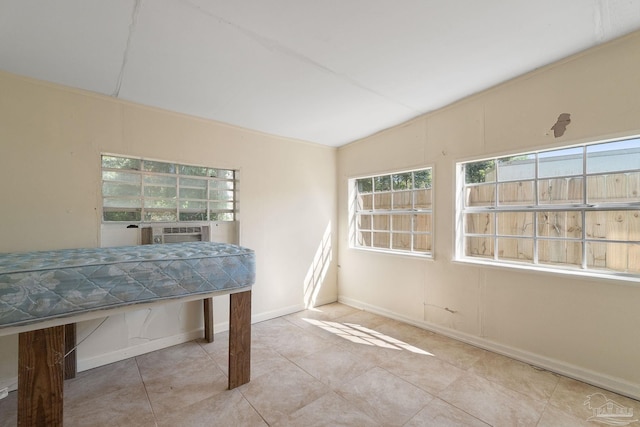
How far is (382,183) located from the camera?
3750 millimetres

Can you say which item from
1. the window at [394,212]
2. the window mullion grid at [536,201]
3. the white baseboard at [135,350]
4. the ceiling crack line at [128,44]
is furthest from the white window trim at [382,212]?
the ceiling crack line at [128,44]

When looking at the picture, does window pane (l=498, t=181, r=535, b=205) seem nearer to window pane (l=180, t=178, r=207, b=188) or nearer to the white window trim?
the white window trim

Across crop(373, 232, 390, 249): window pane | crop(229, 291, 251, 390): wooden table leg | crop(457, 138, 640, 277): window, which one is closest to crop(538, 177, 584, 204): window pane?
crop(457, 138, 640, 277): window

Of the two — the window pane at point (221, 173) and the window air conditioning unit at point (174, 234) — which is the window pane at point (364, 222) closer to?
the window pane at point (221, 173)

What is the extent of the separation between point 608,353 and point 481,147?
1.96 m

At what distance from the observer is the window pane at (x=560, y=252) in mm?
2266

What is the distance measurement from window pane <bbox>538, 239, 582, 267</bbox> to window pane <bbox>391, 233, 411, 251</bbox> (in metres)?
1.34

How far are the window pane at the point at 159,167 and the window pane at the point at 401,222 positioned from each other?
9.09ft

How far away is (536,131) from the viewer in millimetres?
2338

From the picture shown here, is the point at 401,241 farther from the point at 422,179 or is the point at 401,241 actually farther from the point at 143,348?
the point at 143,348

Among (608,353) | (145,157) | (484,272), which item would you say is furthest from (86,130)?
(608,353)

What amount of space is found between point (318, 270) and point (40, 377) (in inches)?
117

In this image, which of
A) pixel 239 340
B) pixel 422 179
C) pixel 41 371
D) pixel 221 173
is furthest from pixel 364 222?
pixel 41 371

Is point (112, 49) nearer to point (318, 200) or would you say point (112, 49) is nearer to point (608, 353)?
point (318, 200)
